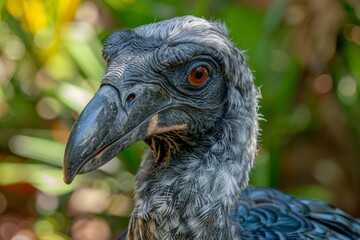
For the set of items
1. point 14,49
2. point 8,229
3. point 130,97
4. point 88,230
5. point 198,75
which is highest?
point 198,75

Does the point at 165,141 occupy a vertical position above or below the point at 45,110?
above

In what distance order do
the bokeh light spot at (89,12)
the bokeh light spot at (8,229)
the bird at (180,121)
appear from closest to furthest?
the bird at (180,121) < the bokeh light spot at (8,229) < the bokeh light spot at (89,12)

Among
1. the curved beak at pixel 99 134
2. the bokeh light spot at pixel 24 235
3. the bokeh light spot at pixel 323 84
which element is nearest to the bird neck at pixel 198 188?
the curved beak at pixel 99 134

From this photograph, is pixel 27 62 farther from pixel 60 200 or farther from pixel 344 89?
pixel 344 89

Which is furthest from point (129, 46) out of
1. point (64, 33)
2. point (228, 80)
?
point (64, 33)

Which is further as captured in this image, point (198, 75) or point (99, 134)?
point (198, 75)

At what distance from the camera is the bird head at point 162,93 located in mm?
2631

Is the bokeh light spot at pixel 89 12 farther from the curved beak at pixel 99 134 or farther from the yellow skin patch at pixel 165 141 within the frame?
the curved beak at pixel 99 134

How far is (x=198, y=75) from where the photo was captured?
2934mm

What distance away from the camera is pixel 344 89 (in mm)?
5637

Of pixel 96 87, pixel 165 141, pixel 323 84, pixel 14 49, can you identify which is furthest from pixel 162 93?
pixel 323 84

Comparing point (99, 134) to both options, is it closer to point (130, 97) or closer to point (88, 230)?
point (130, 97)

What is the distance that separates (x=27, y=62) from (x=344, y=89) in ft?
7.30

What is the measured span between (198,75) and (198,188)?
0.43 meters
